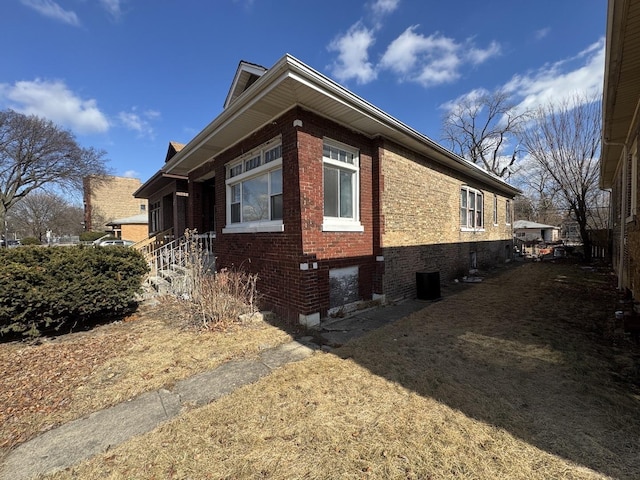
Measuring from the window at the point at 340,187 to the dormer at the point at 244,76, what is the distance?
2766 mm

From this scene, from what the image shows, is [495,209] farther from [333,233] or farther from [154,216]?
[154,216]

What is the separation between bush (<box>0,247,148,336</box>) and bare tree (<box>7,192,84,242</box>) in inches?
1991

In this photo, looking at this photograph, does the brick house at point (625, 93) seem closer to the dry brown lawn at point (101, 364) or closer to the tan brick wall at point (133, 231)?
the dry brown lawn at point (101, 364)

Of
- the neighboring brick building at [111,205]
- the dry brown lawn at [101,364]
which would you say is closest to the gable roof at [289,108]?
the dry brown lawn at [101,364]

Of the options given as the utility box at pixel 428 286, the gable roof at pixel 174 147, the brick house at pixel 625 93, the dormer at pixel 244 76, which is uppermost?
the dormer at pixel 244 76

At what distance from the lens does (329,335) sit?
17.0 feet

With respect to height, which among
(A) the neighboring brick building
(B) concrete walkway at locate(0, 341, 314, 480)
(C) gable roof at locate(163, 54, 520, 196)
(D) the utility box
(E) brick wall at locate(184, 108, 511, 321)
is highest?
(A) the neighboring brick building

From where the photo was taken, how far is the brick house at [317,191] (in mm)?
5539

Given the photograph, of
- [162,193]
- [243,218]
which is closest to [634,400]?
[243,218]

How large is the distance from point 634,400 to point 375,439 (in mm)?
2759

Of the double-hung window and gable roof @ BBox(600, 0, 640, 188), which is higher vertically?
gable roof @ BBox(600, 0, 640, 188)

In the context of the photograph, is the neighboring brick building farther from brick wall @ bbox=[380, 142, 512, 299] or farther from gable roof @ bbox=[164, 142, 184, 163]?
brick wall @ bbox=[380, 142, 512, 299]

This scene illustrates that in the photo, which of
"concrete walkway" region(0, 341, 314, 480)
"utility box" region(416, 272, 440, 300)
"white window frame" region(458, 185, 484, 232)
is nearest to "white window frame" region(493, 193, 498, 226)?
"white window frame" region(458, 185, 484, 232)

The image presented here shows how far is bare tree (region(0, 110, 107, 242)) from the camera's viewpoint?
875 inches
